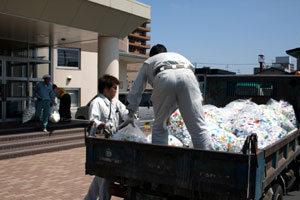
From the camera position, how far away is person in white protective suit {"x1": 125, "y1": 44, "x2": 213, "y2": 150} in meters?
3.24

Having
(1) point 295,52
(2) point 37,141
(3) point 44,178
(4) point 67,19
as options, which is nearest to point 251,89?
(3) point 44,178

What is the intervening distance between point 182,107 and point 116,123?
1.32m

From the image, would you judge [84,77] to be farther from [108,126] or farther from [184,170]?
[184,170]

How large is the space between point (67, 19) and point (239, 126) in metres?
7.08

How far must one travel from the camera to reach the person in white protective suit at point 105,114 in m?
3.87

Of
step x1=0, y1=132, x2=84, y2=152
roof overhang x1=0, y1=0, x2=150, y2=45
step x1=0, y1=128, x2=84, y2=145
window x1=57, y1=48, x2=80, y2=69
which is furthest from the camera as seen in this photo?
window x1=57, y1=48, x2=80, y2=69

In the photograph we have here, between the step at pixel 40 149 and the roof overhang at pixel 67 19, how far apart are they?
11.5ft

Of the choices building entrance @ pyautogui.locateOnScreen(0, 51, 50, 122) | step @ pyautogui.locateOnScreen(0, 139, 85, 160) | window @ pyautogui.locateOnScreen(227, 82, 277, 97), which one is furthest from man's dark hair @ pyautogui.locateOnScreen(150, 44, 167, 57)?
building entrance @ pyautogui.locateOnScreen(0, 51, 50, 122)

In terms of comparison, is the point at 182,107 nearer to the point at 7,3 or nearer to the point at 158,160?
the point at 158,160

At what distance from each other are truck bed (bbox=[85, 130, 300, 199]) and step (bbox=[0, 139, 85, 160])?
5205 mm

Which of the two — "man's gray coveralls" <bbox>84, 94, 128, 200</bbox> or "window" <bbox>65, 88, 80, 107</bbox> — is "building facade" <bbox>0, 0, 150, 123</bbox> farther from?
"window" <bbox>65, 88, 80, 107</bbox>

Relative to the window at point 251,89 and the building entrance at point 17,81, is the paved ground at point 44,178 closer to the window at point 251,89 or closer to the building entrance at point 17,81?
the building entrance at point 17,81

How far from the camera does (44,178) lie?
620 centimetres

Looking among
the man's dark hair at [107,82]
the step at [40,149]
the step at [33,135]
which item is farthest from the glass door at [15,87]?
the man's dark hair at [107,82]
